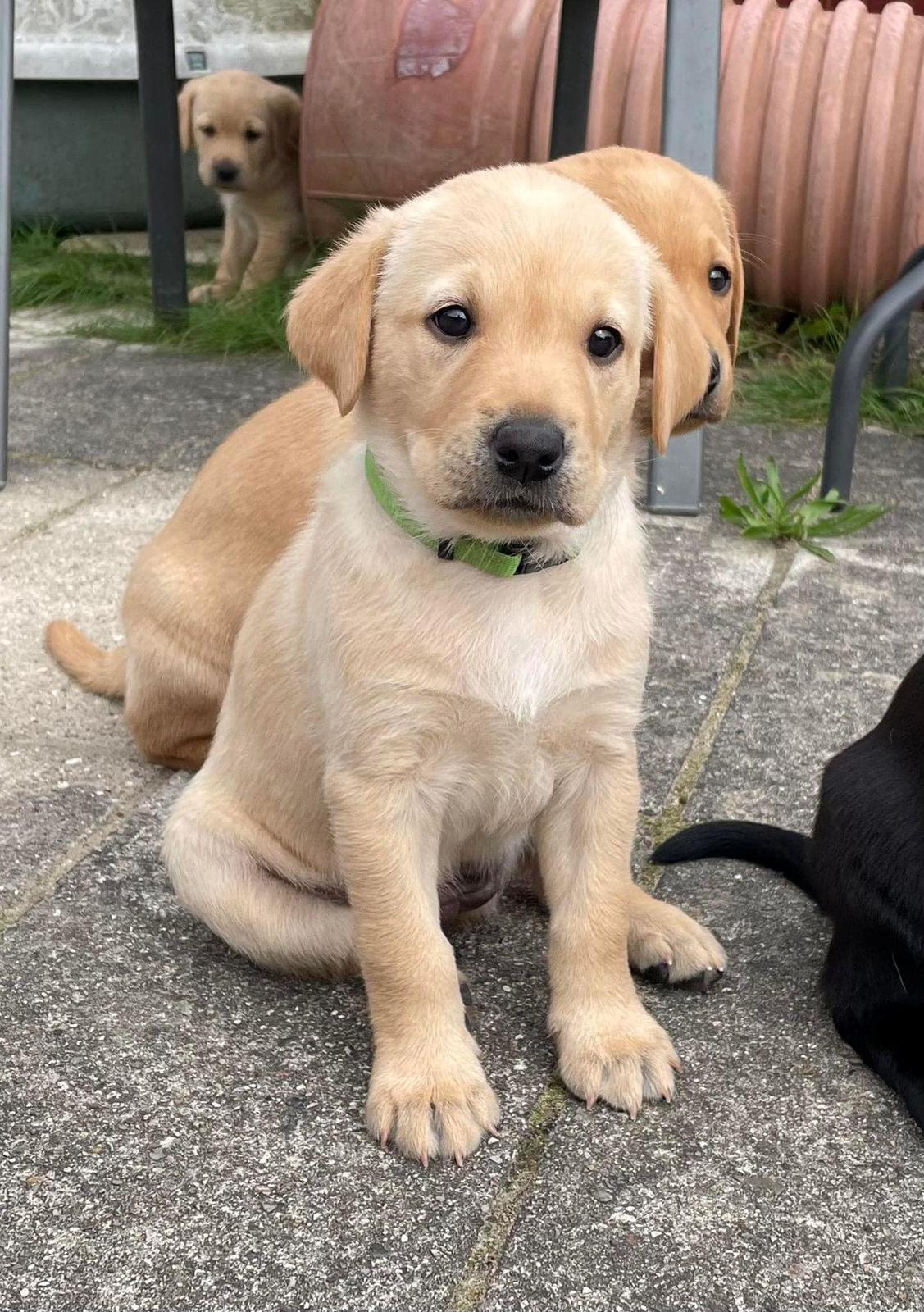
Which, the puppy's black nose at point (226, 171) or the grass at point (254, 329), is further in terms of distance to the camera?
the puppy's black nose at point (226, 171)

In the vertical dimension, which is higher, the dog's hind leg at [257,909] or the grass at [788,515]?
the dog's hind leg at [257,909]

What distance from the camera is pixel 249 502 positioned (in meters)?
2.93

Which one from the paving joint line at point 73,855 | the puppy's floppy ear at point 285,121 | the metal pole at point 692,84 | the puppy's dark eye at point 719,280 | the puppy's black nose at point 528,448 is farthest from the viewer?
the puppy's floppy ear at point 285,121

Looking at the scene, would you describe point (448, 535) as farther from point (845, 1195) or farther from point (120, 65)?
point (120, 65)

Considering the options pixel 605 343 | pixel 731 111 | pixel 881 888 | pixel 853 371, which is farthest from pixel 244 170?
pixel 881 888

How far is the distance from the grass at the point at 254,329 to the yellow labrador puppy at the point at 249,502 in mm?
2170

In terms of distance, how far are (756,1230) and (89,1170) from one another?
835 mm

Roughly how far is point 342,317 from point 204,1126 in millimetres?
1095

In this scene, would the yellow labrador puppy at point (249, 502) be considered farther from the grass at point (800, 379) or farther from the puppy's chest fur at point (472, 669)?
the grass at point (800, 379)

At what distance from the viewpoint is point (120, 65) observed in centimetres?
691

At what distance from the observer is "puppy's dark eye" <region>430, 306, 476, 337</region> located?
197 cm

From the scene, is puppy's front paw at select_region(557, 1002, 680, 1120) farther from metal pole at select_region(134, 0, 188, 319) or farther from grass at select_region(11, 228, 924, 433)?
metal pole at select_region(134, 0, 188, 319)

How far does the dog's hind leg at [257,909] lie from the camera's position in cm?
230

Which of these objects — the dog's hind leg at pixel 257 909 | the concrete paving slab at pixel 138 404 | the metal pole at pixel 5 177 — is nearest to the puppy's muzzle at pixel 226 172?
the concrete paving slab at pixel 138 404
